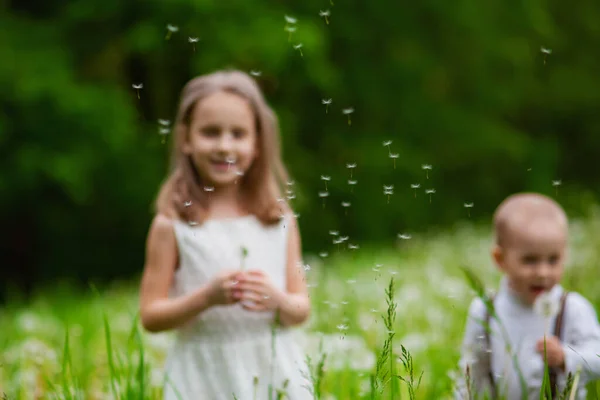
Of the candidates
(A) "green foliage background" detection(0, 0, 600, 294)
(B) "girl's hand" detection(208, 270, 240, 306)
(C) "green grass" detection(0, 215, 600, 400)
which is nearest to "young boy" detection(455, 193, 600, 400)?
(C) "green grass" detection(0, 215, 600, 400)

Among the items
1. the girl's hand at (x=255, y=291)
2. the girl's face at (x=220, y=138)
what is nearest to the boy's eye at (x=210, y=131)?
the girl's face at (x=220, y=138)

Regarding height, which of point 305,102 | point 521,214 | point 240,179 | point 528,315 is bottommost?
point 528,315

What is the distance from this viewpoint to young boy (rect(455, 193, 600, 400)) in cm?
208

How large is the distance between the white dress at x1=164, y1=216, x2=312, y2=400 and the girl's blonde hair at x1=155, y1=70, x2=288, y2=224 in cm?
7

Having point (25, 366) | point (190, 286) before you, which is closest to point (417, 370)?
point (190, 286)

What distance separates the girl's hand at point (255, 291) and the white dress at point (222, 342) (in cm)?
14

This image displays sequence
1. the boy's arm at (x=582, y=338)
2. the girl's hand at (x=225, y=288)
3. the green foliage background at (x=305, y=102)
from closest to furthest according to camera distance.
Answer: the girl's hand at (x=225, y=288) → the boy's arm at (x=582, y=338) → the green foliage background at (x=305, y=102)

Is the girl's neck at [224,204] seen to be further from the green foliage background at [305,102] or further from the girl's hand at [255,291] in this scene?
the green foliage background at [305,102]

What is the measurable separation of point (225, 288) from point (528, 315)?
2.65 feet

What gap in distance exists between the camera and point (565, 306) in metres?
2.14

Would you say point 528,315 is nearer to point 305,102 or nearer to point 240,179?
point 240,179

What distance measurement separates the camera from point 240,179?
7.50 feet

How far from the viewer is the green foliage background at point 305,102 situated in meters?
7.60

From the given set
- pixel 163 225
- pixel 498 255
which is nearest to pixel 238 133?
pixel 163 225
